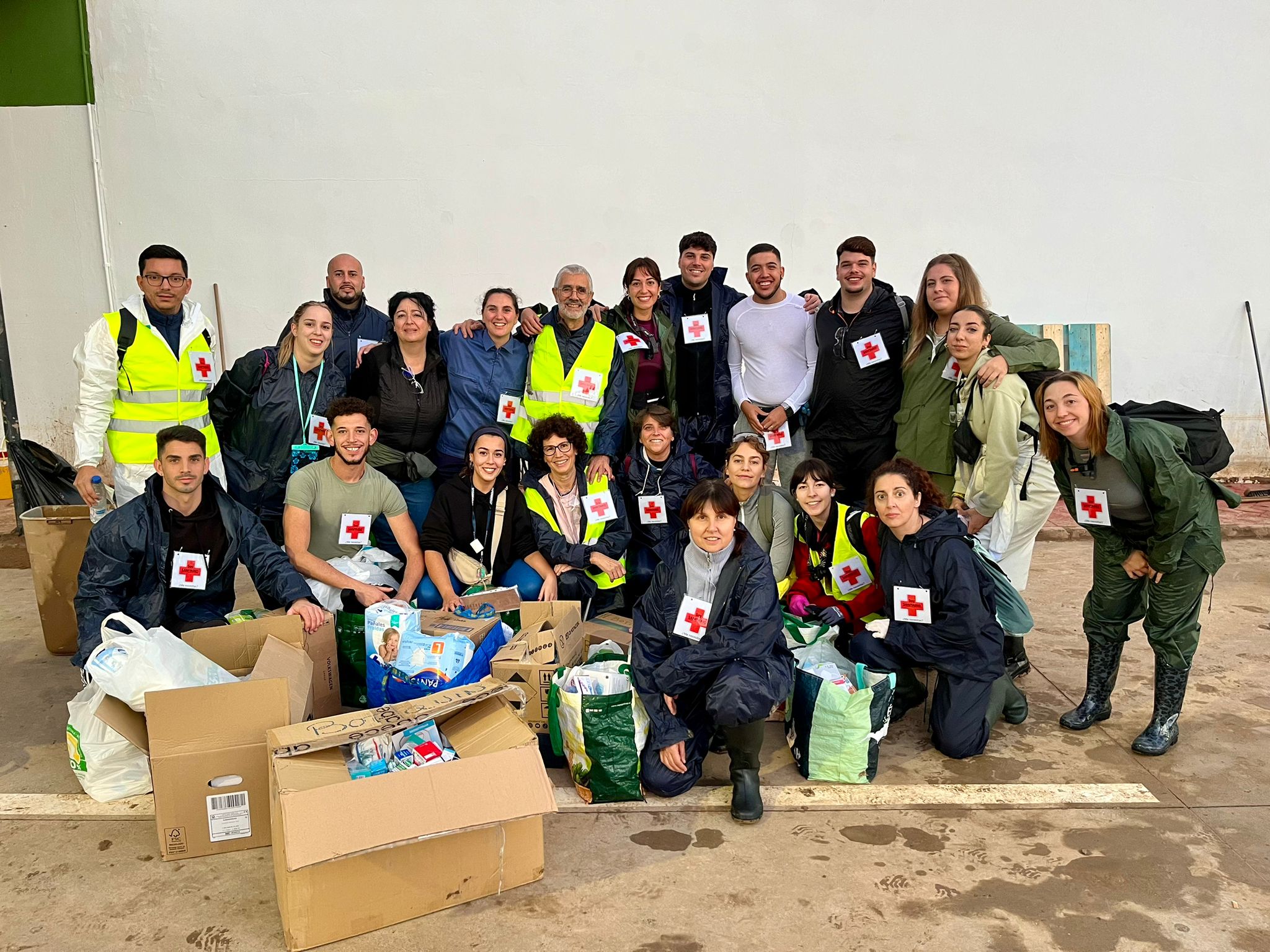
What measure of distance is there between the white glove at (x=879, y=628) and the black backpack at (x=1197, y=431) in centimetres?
96

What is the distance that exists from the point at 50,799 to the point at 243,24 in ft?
17.8

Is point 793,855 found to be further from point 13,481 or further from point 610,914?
point 13,481

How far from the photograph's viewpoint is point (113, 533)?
2939 millimetres

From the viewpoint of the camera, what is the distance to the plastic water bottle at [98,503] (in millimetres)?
3537

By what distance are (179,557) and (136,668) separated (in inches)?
29.1

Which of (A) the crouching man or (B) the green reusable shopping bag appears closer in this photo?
(B) the green reusable shopping bag

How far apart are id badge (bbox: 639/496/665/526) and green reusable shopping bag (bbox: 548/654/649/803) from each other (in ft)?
3.98

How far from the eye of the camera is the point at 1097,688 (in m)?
3.12

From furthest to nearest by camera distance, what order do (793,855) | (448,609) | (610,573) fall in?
(610,573)
(448,609)
(793,855)

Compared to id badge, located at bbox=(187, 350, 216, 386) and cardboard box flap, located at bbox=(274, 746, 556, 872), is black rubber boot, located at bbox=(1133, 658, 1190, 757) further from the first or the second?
id badge, located at bbox=(187, 350, 216, 386)

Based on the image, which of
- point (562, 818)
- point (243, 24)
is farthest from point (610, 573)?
point (243, 24)

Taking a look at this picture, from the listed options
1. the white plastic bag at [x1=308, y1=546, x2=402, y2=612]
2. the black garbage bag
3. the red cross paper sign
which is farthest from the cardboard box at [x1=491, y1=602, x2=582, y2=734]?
the black garbage bag

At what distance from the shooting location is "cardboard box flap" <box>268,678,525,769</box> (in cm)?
213

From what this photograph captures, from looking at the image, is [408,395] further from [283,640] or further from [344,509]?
[283,640]
